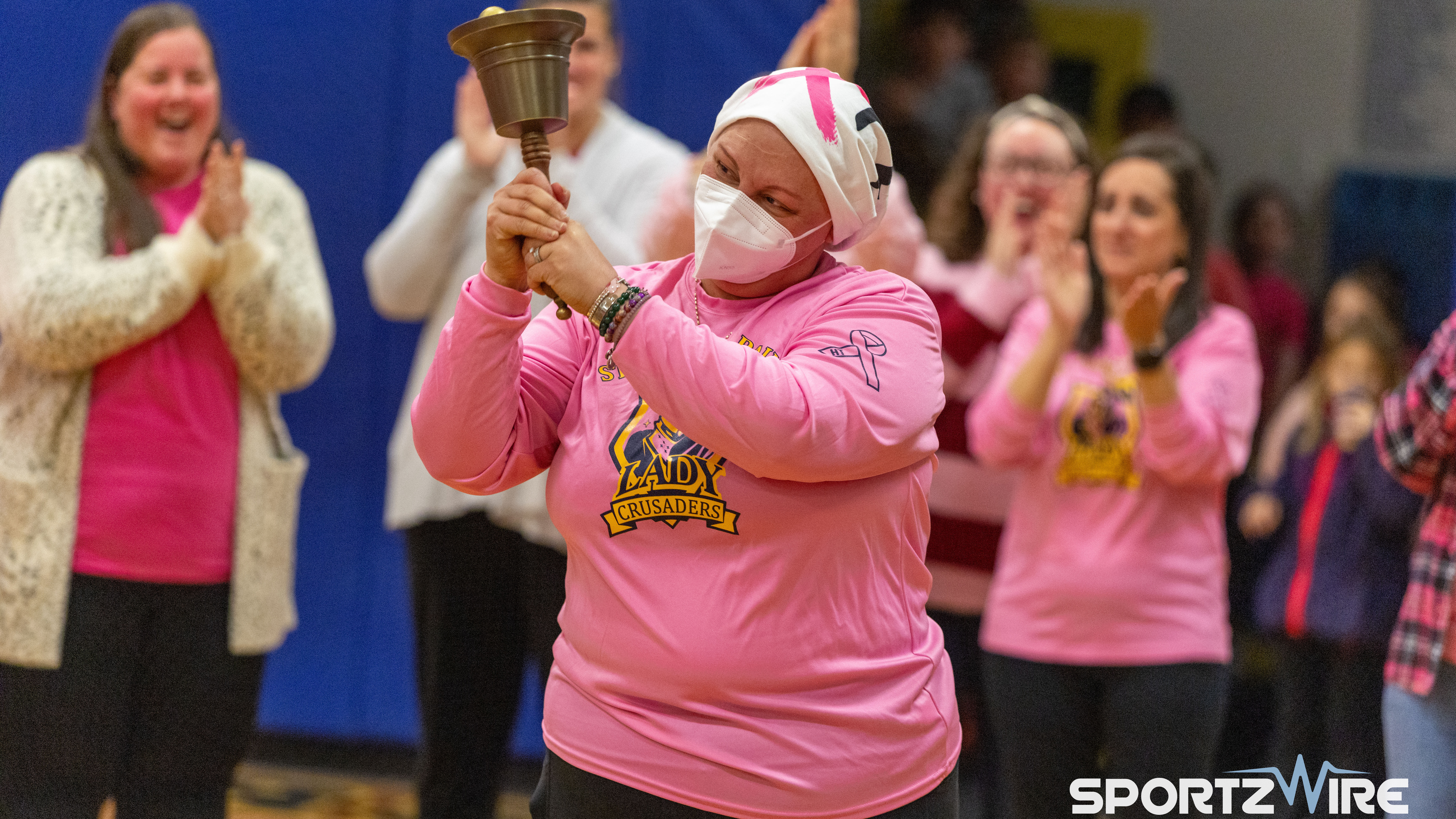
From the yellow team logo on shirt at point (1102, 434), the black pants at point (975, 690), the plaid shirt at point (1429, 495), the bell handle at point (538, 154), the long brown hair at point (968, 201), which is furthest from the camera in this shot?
the long brown hair at point (968, 201)

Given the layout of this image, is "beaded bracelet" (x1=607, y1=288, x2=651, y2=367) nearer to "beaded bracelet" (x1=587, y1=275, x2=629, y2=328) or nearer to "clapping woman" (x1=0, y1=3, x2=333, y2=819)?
"beaded bracelet" (x1=587, y1=275, x2=629, y2=328)

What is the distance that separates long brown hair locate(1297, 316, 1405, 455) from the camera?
13.6 ft

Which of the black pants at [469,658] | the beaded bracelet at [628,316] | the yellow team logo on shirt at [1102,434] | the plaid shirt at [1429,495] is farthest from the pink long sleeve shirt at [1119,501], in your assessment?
the beaded bracelet at [628,316]

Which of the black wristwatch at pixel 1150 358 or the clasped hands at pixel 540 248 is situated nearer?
the clasped hands at pixel 540 248

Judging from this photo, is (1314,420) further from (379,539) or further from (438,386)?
(438,386)

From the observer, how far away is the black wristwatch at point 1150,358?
2746 mm

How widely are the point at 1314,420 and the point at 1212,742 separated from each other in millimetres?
1782

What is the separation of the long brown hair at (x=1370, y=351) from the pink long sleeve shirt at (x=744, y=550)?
2916 millimetres

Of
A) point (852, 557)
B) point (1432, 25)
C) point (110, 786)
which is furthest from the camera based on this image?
point (1432, 25)

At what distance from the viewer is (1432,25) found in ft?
16.0

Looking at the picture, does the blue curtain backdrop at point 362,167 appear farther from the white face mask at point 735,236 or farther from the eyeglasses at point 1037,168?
the white face mask at point 735,236

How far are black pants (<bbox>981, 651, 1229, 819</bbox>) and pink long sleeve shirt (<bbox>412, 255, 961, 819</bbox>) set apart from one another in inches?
46.2

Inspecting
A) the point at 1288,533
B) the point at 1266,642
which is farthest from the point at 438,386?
the point at 1266,642

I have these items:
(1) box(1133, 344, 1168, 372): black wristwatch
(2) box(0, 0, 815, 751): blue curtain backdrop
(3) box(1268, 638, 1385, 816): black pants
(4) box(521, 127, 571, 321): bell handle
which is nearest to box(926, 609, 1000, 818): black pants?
(3) box(1268, 638, 1385, 816): black pants
